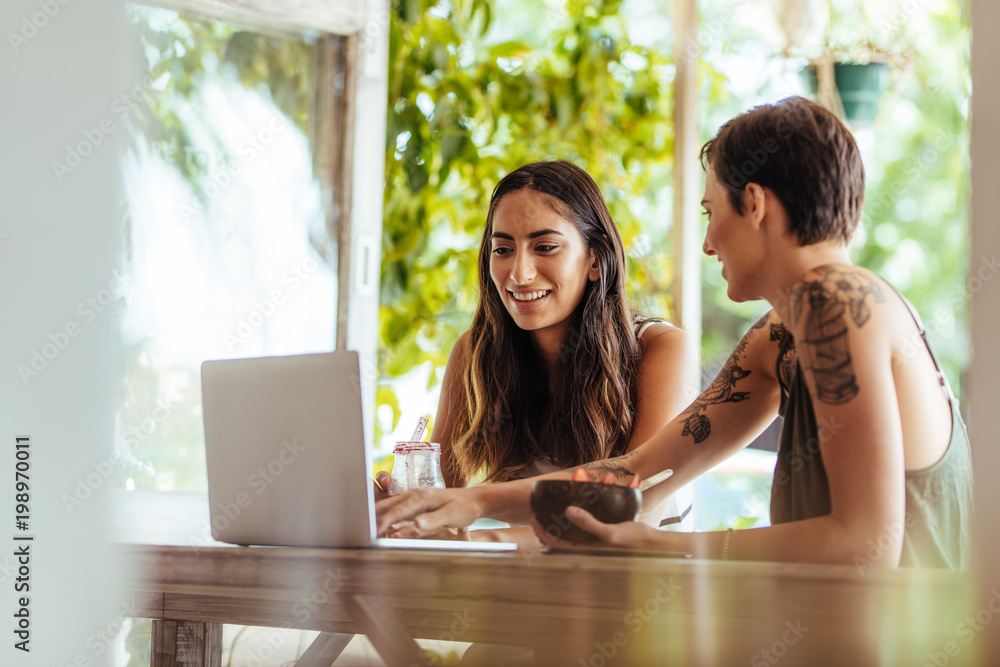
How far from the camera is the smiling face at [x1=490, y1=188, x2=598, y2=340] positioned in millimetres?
1753

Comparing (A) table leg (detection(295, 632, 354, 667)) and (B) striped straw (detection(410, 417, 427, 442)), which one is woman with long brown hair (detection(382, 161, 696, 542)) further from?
(A) table leg (detection(295, 632, 354, 667))

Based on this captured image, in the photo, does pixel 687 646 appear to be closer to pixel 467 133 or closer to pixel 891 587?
pixel 891 587

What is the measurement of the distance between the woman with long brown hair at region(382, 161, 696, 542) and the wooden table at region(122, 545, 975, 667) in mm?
866

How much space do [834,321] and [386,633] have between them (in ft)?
1.89

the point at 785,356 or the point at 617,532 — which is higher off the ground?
the point at 785,356

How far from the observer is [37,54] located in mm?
1817

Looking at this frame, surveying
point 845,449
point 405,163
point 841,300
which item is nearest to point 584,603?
point 845,449

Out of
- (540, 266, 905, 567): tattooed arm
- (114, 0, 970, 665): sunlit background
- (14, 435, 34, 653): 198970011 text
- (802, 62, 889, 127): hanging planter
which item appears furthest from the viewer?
(802, 62, 889, 127): hanging planter

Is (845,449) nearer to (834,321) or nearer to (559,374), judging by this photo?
(834,321)

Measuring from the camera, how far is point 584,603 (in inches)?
29.4

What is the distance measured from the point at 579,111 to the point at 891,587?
91.7 inches

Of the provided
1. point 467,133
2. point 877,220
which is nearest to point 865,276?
point 467,133

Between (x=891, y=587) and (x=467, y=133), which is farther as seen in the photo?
(x=467, y=133)

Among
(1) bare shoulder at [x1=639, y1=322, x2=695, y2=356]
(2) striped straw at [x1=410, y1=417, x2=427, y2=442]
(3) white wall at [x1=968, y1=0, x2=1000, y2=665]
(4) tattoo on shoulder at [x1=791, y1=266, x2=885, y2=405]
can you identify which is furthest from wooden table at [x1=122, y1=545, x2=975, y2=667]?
(1) bare shoulder at [x1=639, y1=322, x2=695, y2=356]
